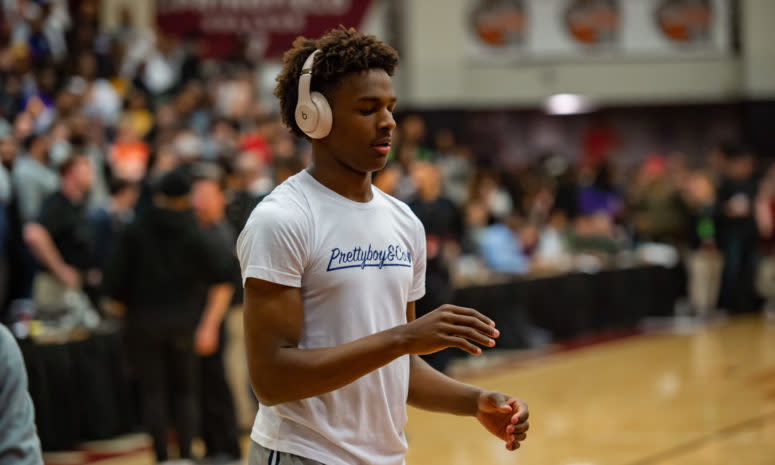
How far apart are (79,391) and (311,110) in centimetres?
492

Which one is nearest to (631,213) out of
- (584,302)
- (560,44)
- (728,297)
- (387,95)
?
(728,297)

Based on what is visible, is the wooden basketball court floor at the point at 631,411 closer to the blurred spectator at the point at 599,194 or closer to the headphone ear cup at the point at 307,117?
the blurred spectator at the point at 599,194

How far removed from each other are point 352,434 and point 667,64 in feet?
65.2

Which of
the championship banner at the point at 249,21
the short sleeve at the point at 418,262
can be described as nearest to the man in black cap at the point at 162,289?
the short sleeve at the point at 418,262

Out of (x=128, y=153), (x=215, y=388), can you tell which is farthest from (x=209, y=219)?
(x=128, y=153)

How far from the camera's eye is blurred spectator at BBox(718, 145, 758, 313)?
43.1ft

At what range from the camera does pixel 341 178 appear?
2.60 metres

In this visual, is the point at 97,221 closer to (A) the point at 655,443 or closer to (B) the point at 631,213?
(A) the point at 655,443

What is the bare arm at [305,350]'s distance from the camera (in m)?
2.26

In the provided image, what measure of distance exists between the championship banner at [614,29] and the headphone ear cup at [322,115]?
18.7m

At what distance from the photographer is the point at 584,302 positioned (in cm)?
1185

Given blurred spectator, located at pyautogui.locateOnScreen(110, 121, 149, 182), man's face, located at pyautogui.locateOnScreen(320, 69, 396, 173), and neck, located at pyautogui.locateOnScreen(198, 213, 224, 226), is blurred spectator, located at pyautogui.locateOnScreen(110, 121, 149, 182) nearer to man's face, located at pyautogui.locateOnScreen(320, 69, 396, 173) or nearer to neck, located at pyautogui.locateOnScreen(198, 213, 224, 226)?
neck, located at pyautogui.locateOnScreen(198, 213, 224, 226)

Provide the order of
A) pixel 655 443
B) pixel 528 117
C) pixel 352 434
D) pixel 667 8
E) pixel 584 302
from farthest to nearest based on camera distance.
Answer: pixel 528 117 → pixel 667 8 → pixel 584 302 → pixel 655 443 → pixel 352 434

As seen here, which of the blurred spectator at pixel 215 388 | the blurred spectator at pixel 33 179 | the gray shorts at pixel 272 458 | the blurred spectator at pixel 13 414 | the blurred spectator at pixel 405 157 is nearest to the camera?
the blurred spectator at pixel 13 414
